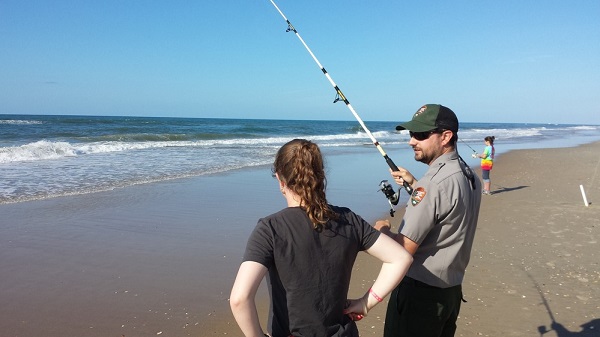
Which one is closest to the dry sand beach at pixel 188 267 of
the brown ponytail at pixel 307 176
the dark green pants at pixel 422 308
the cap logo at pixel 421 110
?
the dark green pants at pixel 422 308

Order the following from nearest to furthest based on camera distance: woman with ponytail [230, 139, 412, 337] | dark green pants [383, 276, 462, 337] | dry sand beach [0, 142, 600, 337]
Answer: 1. woman with ponytail [230, 139, 412, 337]
2. dark green pants [383, 276, 462, 337]
3. dry sand beach [0, 142, 600, 337]

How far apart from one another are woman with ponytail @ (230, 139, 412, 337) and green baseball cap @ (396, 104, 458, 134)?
640 millimetres

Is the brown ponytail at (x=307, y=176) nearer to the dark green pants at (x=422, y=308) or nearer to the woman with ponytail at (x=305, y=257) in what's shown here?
the woman with ponytail at (x=305, y=257)

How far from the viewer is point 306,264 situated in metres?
1.68

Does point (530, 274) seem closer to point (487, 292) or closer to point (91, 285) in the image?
point (487, 292)

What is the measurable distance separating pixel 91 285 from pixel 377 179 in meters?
8.26

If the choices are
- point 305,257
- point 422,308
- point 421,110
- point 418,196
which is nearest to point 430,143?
point 421,110

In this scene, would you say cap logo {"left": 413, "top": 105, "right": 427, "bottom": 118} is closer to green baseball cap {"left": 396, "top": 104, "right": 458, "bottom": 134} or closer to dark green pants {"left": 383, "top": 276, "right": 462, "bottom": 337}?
green baseball cap {"left": 396, "top": 104, "right": 458, "bottom": 134}

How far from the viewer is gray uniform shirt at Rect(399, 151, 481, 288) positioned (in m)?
2.00

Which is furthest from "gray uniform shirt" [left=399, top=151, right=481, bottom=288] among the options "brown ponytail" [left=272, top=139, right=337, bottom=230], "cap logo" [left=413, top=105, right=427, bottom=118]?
"brown ponytail" [left=272, top=139, right=337, bottom=230]

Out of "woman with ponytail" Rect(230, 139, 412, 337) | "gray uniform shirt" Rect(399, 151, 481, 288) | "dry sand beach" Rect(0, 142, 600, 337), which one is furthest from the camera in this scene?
"dry sand beach" Rect(0, 142, 600, 337)

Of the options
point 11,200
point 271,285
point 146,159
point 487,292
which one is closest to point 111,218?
point 11,200

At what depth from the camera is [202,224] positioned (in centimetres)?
677

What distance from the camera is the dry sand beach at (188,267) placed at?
148 inches
